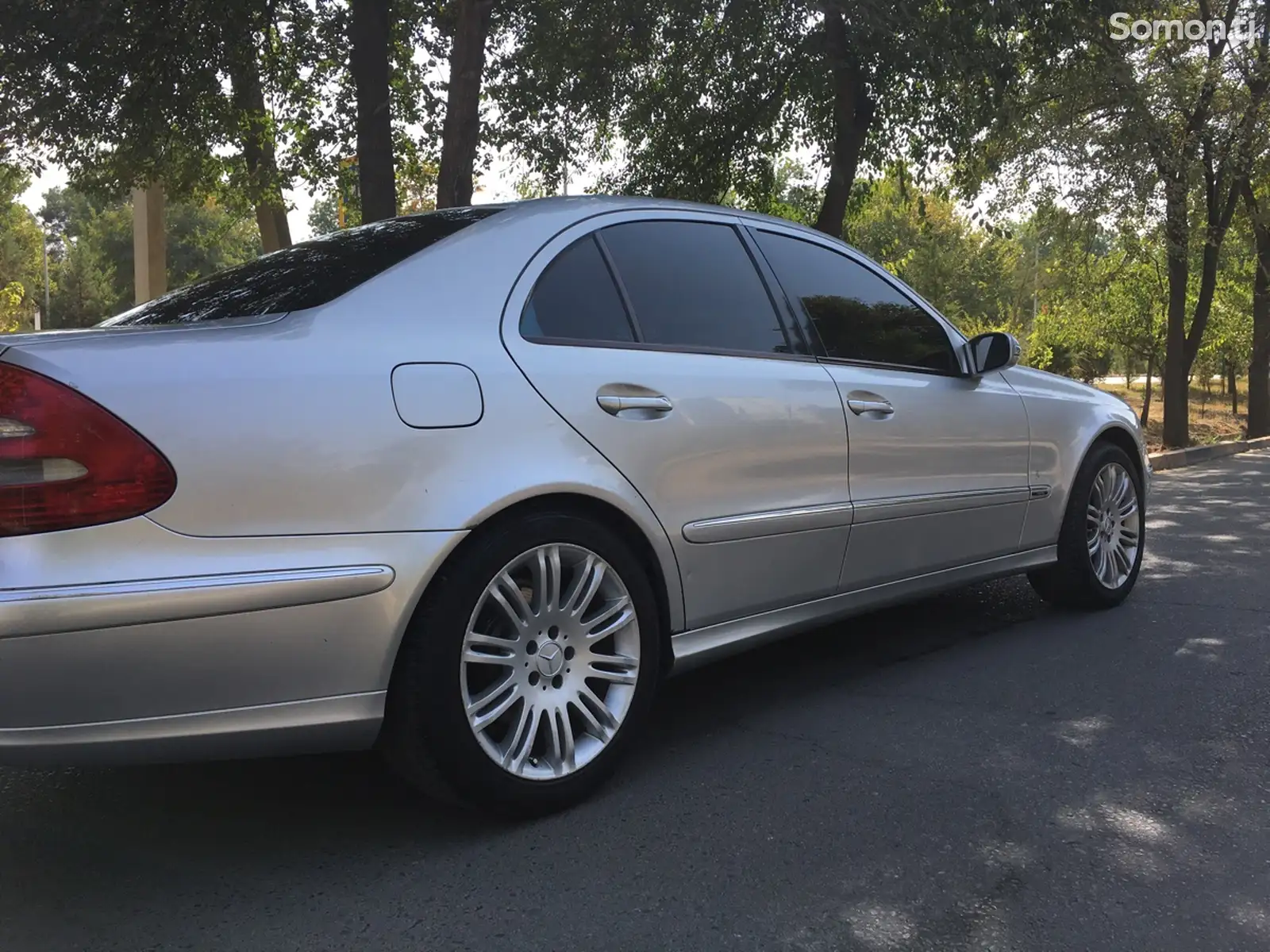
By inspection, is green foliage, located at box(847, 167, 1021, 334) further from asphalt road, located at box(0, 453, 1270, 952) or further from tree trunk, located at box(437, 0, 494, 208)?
asphalt road, located at box(0, 453, 1270, 952)

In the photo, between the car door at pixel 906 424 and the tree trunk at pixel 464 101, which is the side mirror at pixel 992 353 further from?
the tree trunk at pixel 464 101

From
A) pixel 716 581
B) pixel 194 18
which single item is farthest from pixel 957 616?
pixel 194 18

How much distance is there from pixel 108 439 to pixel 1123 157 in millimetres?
16105

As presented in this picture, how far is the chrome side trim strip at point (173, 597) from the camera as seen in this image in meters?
2.05

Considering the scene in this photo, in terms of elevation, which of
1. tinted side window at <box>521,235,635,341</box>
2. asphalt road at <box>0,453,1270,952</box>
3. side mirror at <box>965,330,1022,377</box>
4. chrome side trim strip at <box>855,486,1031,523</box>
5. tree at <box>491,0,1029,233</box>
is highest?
tree at <box>491,0,1029,233</box>

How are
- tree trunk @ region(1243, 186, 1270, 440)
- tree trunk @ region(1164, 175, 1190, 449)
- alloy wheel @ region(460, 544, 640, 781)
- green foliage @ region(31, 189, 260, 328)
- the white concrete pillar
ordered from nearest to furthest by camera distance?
alloy wheel @ region(460, 544, 640, 781) < the white concrete pillar < tree trunk @ region(1164, 175, 1190, 449) < tree trunk @ region(1243, 186, 1270, 440) < green foliage @ region(31, 189, 260, 328)

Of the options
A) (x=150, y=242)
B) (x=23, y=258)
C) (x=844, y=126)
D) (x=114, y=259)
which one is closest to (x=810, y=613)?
(x=844, y=126)

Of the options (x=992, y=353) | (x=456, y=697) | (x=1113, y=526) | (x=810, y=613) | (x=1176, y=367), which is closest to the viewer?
(x=456, y=697)

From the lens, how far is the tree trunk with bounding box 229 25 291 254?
33.5ft

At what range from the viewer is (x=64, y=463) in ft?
6.95

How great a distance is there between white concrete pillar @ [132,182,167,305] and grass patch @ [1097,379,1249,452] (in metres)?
13.8

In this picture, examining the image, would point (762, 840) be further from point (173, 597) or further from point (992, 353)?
point (992, 353)

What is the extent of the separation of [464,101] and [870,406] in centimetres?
523

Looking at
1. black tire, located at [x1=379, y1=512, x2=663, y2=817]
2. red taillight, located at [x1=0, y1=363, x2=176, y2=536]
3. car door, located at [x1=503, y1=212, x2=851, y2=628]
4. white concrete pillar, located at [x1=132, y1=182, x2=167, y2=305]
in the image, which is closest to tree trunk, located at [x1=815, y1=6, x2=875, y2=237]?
car door, located at [x1=503, y1=212, x2=851, y2=628]
